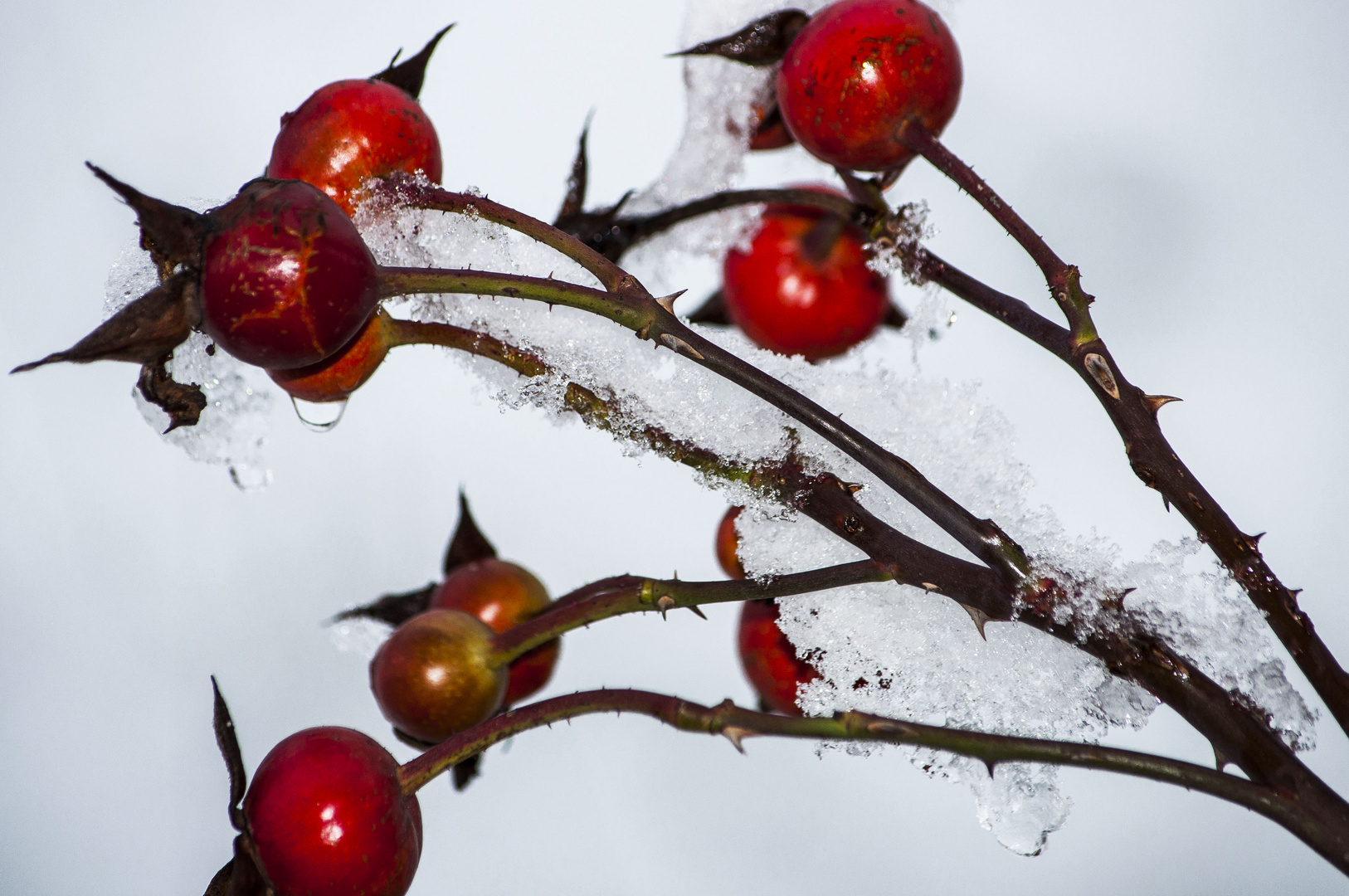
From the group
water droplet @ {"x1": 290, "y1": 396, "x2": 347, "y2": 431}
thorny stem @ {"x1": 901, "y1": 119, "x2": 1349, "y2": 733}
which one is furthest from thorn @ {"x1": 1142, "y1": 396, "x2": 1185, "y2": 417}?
water droplet @ {"x1": 290, "y1": 396, "x2": 347, "y2": 431}

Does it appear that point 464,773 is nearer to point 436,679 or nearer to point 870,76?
point 436,679

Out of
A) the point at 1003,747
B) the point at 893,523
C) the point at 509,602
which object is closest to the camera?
the point at 1003,747

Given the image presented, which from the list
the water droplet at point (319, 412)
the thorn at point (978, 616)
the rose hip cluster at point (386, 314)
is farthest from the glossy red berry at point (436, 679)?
the thorn at point (978, 616)

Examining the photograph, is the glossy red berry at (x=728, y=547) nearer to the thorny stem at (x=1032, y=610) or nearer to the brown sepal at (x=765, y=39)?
the thorny stem at (x=1032, y=610)

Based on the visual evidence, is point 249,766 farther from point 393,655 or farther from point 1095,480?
point 1095,480

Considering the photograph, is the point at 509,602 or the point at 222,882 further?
the point at 509,602

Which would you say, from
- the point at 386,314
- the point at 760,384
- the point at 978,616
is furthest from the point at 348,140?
the point at 978,616

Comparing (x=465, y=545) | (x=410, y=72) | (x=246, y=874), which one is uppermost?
(x=410, y=72)
